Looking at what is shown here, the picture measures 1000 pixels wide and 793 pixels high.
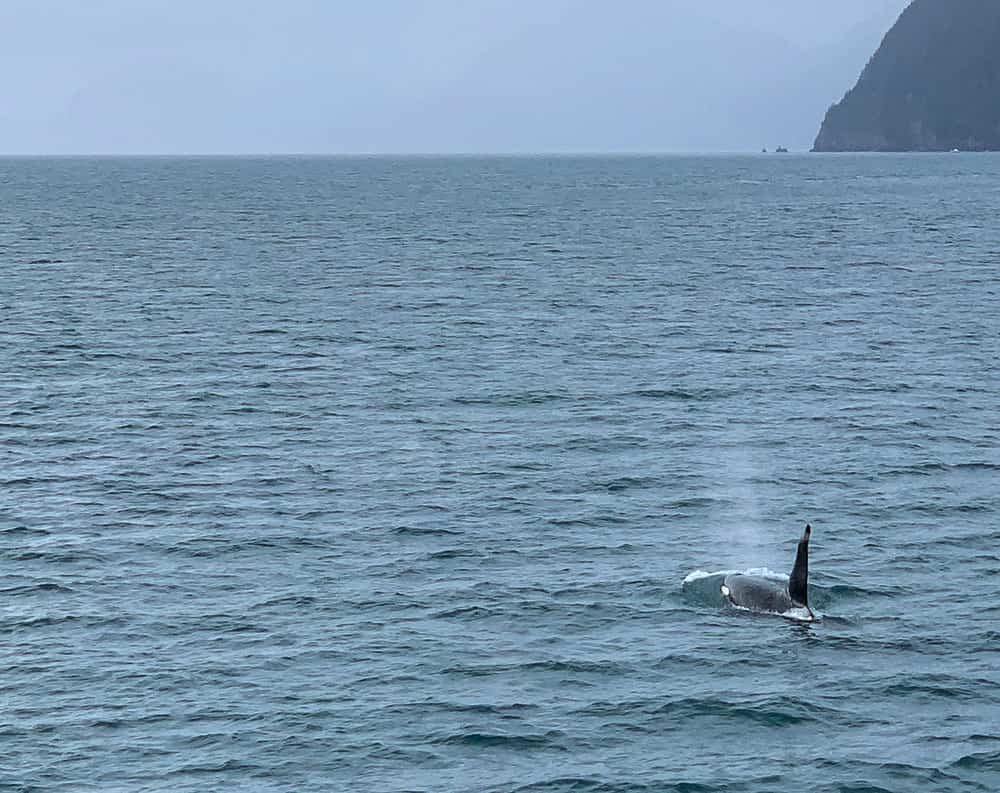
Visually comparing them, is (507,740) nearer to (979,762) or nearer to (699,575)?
(979,762)

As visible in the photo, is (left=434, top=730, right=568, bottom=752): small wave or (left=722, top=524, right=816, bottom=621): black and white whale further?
(left=722, top=524, right=816, bottom=621): black and white whale

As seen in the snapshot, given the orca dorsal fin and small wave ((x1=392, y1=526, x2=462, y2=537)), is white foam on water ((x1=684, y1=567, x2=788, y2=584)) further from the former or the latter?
small wave ((x1=392, y1=526, x2=462, y2=537))

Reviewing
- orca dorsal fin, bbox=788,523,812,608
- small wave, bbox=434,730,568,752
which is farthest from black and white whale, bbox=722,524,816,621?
small wave, bbox=434,730,568,752

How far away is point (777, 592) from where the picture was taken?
41312 millimetres

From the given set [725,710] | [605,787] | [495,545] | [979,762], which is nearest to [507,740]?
[605,787]

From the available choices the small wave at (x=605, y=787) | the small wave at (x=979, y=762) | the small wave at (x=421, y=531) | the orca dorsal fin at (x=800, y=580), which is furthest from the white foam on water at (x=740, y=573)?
the small wave at (x=605, y=787)

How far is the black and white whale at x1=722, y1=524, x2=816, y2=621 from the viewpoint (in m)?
40.5

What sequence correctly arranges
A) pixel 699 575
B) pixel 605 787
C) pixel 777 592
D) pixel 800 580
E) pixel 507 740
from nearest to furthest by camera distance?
pixel 605 787, pixel 507 740, pixel 800 580, pixel 777 592, pixel 699 575

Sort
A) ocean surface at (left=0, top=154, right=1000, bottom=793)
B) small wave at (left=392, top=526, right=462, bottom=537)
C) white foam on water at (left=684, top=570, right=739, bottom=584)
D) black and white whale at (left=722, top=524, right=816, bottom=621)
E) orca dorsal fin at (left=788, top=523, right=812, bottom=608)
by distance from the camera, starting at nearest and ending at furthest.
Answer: ocean surface at (left=0, top=154, right=1000, bottom=793) < orca dorsal fin at (left=788, top=523, right=812, bottom=608) < black and white whale at (left=722, top=524, right=816, bottom=621) < white foam on water at (left=684, top=570, right=739, bottom=584) < small wave at (left=392, top=526, right=462, bottom=537)

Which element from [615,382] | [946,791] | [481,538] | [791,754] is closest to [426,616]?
[481,538]

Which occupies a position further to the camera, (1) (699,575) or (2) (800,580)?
(1) (699,575)

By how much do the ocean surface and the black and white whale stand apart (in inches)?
24.6

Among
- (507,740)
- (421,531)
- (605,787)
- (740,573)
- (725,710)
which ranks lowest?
(605,787)

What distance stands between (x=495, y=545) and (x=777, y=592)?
400 inches
